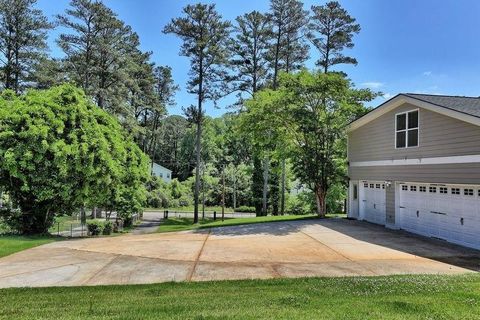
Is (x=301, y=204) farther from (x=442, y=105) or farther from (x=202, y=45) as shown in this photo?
(x=442, y=105)

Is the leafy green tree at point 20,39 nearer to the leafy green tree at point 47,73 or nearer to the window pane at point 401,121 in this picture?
the leafy green tree at point 47,73

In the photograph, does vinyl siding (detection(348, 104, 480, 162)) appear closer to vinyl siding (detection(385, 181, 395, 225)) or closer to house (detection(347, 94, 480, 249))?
house (detection(347, 94, 480, 249))

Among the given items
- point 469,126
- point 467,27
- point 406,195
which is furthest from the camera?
point 467,27

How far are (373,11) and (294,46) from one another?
12.3 metres

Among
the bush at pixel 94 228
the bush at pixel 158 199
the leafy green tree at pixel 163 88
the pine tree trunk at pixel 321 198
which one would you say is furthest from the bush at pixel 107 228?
the bush at pixel 158 199

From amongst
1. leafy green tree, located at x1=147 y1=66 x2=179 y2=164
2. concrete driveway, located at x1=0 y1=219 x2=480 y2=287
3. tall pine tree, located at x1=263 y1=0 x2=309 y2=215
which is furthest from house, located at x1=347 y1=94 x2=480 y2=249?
leafy green tree, located at x1=147 y1=66 x2=179 y2=164

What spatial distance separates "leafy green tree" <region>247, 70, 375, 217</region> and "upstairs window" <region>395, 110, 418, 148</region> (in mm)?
3926

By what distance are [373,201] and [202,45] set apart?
1699 cm

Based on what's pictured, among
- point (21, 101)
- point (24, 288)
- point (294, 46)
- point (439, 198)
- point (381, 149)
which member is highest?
point (294, 46)

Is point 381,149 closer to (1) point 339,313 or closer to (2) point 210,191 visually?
(1) point 339,313

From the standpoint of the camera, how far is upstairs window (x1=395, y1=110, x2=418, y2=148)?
48.3 ft

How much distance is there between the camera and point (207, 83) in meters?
29.3

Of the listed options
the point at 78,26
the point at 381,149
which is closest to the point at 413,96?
the point at 381,149

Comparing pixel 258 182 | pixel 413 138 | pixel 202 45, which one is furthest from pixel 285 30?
pixel 413 138
